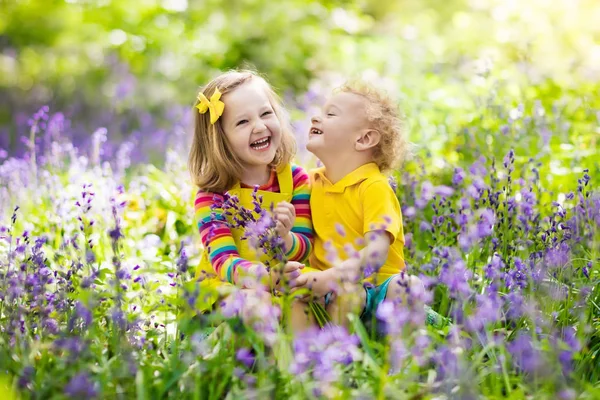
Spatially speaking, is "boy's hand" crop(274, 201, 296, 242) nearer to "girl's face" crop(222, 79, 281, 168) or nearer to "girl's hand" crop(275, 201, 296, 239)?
"girl's hand" crop(275, 201, 296, 239)

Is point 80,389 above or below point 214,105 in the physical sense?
below

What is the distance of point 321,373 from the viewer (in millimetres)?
1692

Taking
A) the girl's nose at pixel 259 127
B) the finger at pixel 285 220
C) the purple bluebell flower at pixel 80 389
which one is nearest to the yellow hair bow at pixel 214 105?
the girl's nose at pixel 259 127

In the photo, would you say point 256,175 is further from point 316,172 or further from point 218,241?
point 218,241

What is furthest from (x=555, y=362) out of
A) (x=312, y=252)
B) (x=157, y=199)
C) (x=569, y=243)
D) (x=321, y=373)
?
(x=157, y=199)

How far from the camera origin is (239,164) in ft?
9.54

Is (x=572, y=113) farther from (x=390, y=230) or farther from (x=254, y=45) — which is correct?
(x=254, y=45)

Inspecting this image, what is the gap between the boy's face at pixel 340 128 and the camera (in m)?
2.82

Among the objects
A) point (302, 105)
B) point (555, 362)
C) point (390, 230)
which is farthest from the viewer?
point (302, 105)

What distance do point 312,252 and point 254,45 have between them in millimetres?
5457

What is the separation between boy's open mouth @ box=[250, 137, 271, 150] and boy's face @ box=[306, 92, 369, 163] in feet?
0.54

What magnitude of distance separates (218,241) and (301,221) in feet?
1.19

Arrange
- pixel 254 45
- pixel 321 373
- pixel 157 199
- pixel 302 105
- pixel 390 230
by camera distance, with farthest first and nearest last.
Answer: pixel 254 45 → pixel 302 105 → pixel 157 199 → pixel 390 230 → pixel 321 373

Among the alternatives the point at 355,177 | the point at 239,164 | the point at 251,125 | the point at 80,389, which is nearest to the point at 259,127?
the point at 251,125
